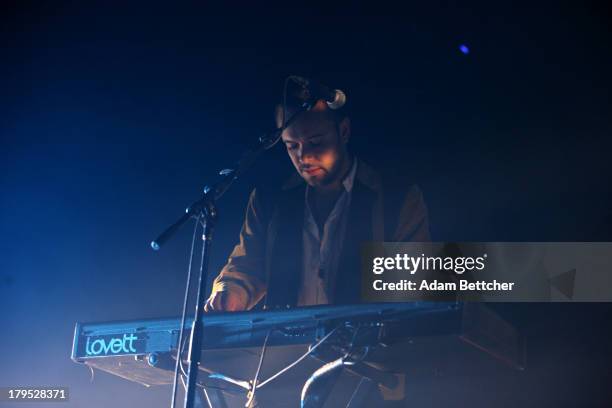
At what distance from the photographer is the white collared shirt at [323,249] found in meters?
3.03

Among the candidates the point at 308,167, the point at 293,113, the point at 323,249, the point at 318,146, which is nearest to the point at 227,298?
the point at 323,249

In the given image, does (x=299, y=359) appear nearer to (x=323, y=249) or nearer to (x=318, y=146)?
(x=323, y=249)

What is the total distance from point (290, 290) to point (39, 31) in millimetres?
2235

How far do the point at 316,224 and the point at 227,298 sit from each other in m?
0.54

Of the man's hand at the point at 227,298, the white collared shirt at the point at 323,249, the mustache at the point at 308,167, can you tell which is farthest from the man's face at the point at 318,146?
the man's hand at the point at 227,298

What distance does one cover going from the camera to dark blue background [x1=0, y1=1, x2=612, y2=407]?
301cm

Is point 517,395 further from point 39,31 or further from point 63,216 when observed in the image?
point 39,31

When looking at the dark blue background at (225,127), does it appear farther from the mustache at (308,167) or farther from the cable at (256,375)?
the cable at (256,375)

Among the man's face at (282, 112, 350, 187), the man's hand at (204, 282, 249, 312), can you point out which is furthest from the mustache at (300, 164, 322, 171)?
the man's hand at (204, 282, 249, 312)

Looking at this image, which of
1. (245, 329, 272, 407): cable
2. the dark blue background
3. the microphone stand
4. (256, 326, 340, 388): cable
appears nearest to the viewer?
the microphone stand

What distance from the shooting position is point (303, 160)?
3.29m

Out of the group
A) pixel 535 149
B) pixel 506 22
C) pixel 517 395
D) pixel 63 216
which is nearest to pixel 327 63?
pixel 506 22

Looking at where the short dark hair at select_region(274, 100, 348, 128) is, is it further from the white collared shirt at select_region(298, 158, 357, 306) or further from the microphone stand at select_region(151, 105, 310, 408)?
the microphone stand at select_region(151, 105, 310, 408)

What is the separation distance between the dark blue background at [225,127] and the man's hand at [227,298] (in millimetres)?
163
